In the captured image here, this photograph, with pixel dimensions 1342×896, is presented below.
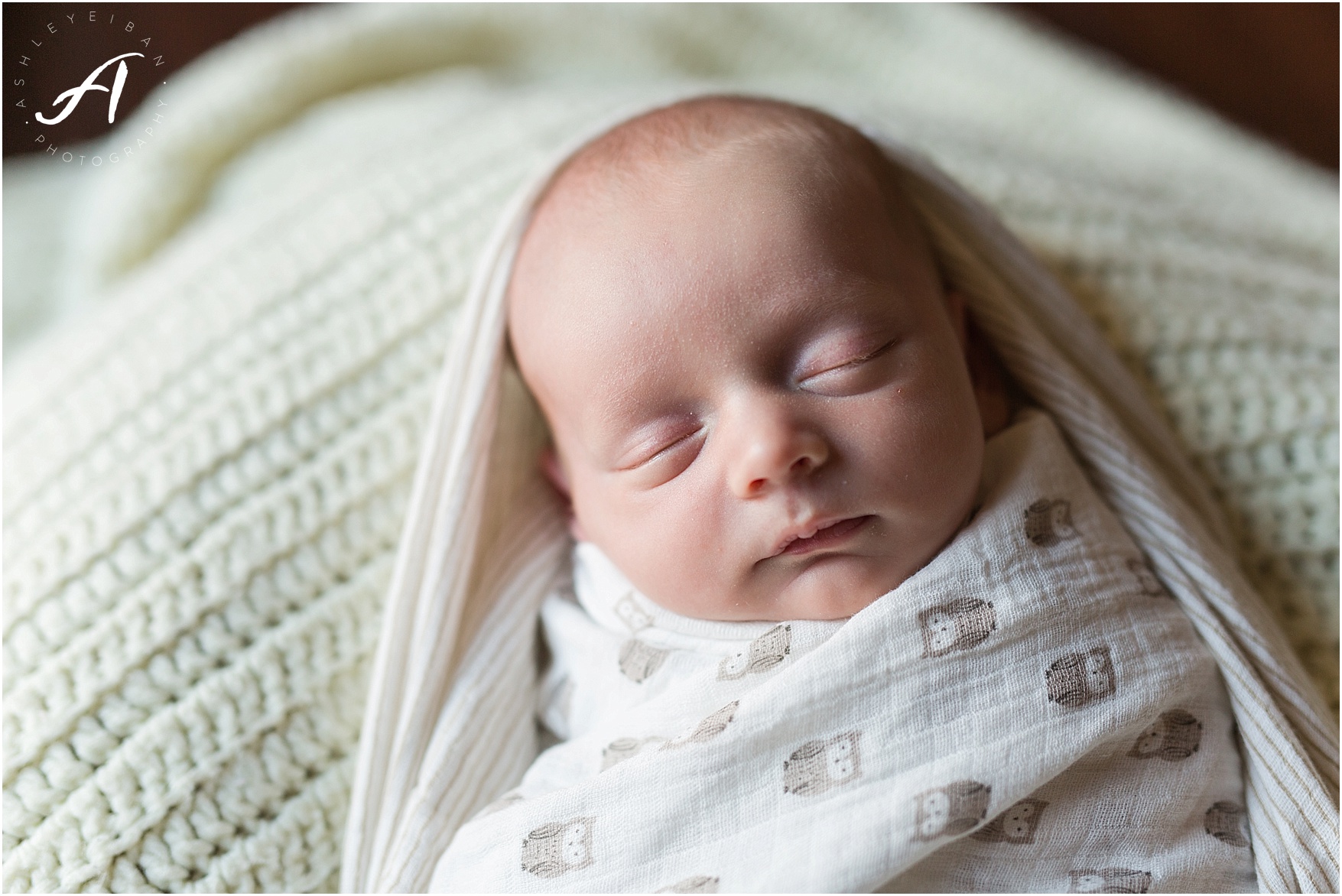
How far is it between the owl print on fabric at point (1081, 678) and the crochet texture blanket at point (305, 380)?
0.32m

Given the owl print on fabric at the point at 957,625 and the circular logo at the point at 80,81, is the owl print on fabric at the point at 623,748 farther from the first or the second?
the circular logo at the point at 80,81

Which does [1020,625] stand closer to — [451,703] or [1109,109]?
[451,703]

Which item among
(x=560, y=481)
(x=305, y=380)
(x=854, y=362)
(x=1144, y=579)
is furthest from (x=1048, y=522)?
(x=305, y=380)

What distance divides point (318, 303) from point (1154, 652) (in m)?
0.83

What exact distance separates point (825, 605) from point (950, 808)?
0.17m

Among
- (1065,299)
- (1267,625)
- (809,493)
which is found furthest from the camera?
(1065,299)

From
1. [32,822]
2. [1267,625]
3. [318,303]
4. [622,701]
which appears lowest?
[1267,625]

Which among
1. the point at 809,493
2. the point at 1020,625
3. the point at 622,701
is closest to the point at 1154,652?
the point at 1020,625

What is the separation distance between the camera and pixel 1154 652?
78 cm

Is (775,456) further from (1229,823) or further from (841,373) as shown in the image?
(1229,823)

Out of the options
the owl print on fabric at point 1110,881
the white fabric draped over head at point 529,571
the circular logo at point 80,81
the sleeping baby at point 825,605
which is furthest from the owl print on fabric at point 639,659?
the circular logo at point 80,81

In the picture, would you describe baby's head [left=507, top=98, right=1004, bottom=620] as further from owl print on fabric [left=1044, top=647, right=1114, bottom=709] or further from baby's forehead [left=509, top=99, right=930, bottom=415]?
owl print on fabric [left=1044, top=647, right=1114, bottom=709]

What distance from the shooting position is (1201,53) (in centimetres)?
156

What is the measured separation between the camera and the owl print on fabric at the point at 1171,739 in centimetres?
77
